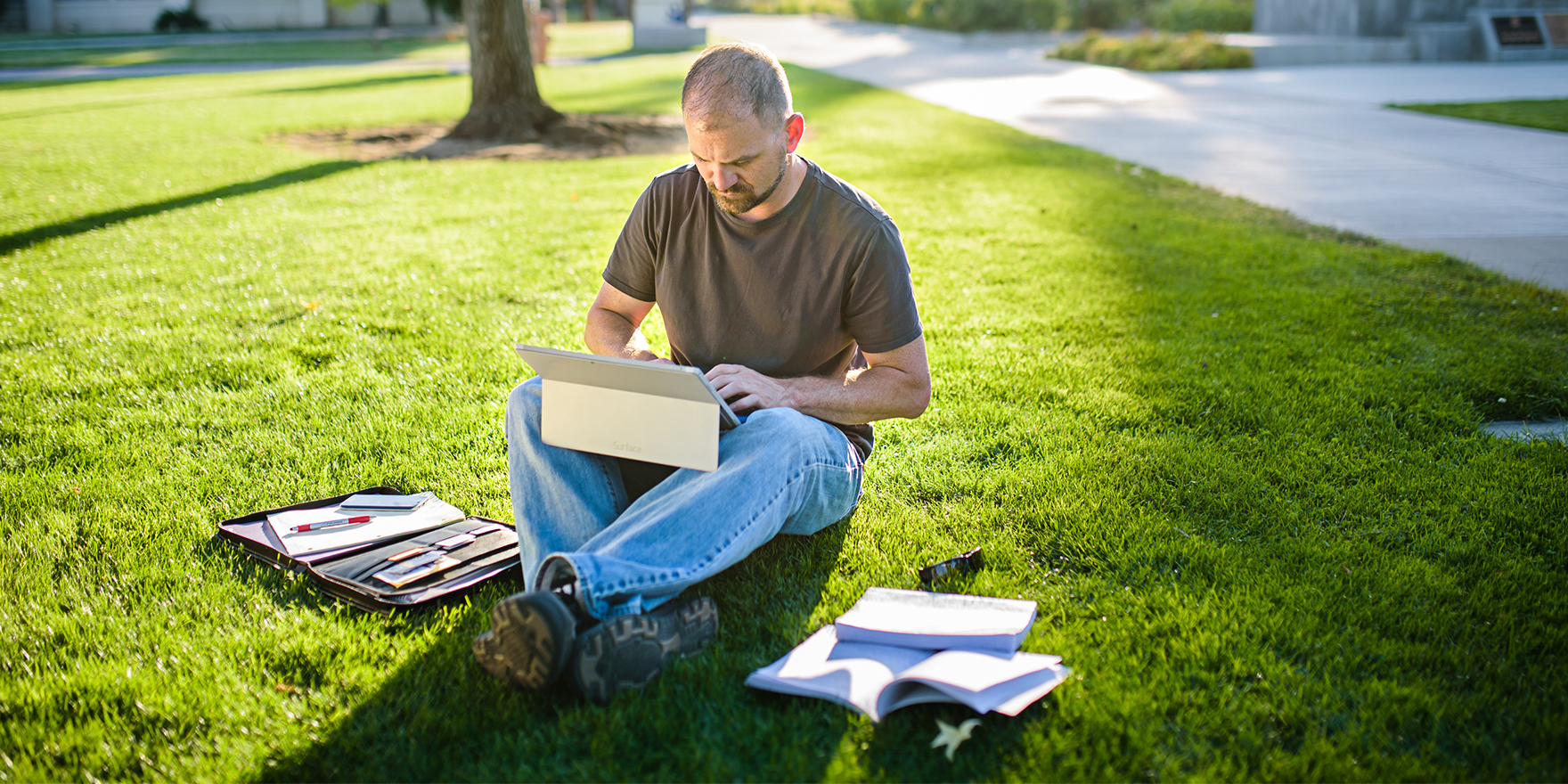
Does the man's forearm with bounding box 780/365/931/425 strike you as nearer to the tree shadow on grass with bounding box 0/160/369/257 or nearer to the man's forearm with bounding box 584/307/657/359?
the man's forearm with bounding box 584/307/657/359

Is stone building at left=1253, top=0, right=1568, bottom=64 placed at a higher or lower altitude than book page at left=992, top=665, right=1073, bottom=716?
higher

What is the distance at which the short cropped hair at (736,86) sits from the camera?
94.7 inches

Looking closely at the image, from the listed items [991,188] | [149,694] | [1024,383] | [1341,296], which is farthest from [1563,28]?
[149,694]

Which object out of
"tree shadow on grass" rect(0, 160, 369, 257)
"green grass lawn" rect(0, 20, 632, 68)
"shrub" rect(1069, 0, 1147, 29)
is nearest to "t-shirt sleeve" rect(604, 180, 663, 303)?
"tree shadow on grass" rect(0, 160, 369, 257)

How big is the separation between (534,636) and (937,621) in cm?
91

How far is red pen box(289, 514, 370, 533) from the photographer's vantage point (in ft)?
9.39

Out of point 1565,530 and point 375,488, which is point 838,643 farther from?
point 1565,530

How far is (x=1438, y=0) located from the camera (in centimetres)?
2006

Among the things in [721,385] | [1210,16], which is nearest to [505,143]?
[721,385]

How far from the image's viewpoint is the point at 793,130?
257 cm

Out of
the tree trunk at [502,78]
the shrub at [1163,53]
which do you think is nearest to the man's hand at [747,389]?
the tree trunk at [502,78]

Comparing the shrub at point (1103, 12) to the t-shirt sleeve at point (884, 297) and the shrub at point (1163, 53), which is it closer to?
the shrub at point (1163, 53)

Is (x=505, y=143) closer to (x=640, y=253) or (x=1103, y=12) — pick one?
(x=640, y=253)

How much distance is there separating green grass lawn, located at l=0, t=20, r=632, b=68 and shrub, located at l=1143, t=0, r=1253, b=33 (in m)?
14.6
